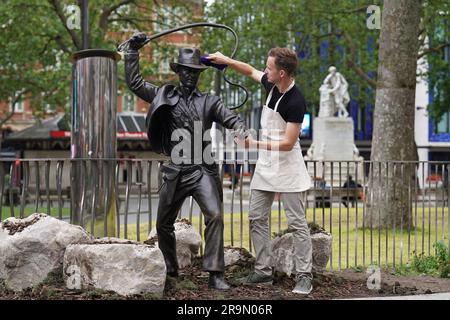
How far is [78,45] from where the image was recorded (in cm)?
2380

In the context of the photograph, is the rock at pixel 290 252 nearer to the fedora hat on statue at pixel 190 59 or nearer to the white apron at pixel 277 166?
the white apron at pixel 277 166

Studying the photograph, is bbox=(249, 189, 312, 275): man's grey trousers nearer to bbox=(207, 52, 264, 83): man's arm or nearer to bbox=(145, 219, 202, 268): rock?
bbox=(145, 219, 202, 268): rock

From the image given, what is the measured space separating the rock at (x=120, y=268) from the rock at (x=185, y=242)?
4.98 ft

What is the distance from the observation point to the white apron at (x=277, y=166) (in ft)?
23.3

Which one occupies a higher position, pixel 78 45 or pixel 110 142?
pixel 78 45

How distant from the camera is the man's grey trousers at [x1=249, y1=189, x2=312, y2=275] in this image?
7.11m

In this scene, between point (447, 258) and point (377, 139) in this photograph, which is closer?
point (447, 258)

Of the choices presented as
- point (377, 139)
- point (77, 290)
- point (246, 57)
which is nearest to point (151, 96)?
point (77, 290)

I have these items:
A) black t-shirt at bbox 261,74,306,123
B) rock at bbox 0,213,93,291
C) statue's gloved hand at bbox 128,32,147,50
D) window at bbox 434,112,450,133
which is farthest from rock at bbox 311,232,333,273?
window at bbox 434,112,450,133

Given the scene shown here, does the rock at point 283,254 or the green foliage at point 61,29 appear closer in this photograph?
the rock at point 283,254

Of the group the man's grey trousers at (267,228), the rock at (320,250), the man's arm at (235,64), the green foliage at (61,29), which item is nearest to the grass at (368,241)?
the rock at (320,250)

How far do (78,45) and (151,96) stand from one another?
17.1 metres
